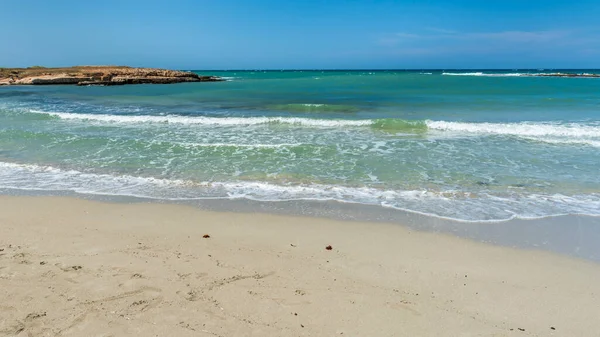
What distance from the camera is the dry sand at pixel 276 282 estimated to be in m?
3.86

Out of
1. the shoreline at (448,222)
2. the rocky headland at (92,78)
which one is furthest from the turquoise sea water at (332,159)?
the rocky headland at (92,78)

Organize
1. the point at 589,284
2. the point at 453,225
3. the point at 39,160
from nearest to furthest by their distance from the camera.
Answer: the point at 589,284 → the point at 453,225 → the point at 39,160

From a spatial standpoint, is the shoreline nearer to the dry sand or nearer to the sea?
the sea

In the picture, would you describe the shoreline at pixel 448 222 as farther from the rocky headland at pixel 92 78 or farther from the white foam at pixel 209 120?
the rocky headland at pixel 92 78

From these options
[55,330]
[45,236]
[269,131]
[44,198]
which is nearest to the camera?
[55,330]

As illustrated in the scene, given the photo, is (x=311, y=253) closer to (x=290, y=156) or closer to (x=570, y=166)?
(x=290, y=156)

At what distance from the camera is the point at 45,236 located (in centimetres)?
603

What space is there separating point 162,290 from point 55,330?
1079mm

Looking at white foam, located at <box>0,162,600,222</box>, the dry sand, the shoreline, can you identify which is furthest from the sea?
the dry sand

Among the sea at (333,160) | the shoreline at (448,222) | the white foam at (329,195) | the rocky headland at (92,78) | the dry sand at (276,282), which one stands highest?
the rocky headland at (92,78)

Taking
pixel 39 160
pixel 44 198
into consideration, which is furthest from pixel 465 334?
pixel 39 160

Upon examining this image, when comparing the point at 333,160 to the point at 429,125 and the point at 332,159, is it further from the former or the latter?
the point at 429,125

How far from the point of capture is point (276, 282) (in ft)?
15.2

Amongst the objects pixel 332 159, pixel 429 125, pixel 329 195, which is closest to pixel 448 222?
pixel 329 195
